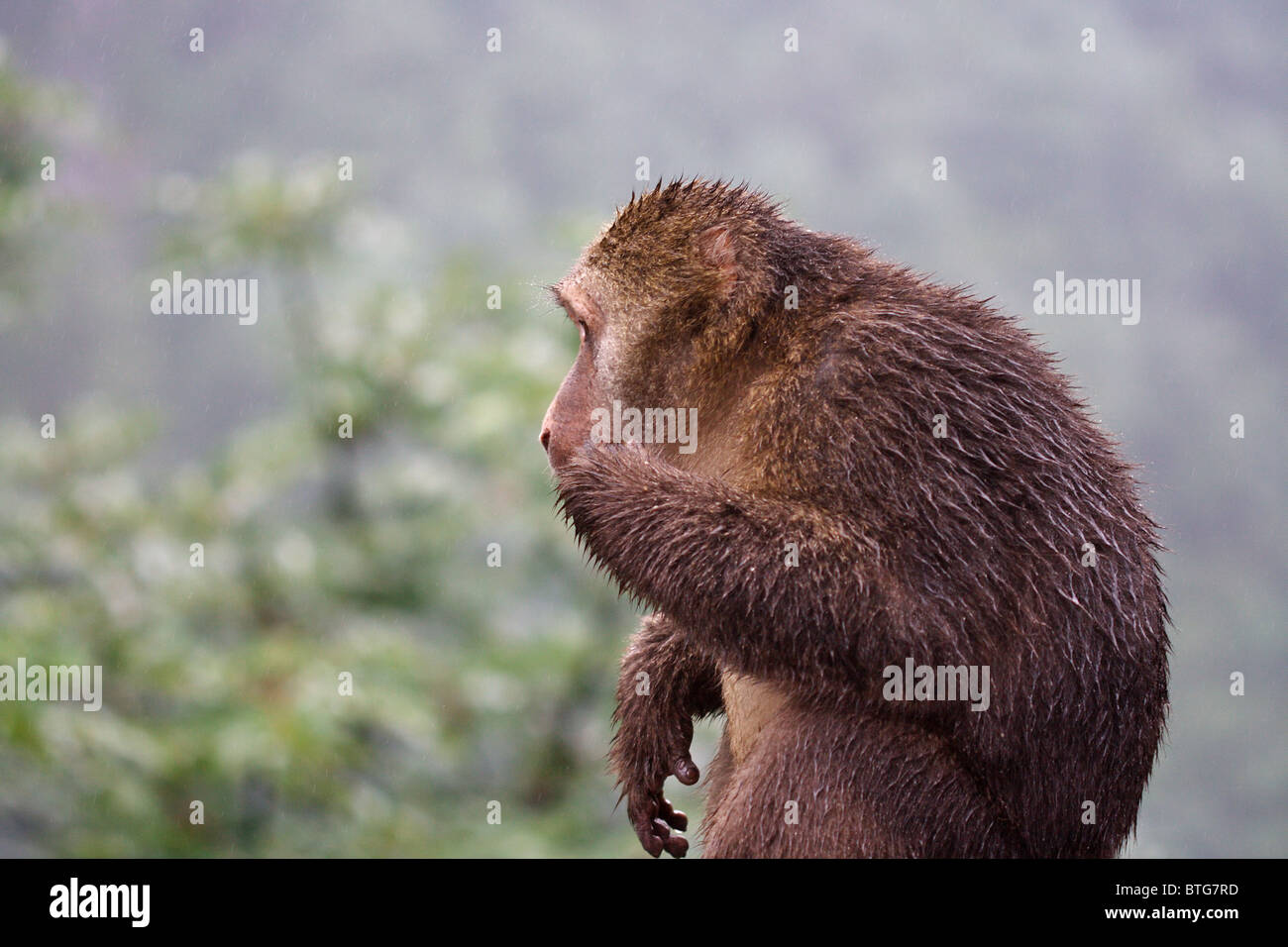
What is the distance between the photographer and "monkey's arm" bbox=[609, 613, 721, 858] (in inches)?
167

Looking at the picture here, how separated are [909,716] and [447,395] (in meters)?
4.24

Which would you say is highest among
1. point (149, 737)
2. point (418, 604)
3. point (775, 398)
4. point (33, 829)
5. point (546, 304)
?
point (546, 304)

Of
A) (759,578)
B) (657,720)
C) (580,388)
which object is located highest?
(580,388)

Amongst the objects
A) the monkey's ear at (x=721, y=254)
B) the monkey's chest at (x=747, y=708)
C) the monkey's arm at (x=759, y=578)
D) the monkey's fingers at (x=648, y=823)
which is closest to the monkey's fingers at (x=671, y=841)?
the monkey's fingers at (x=648, y=823)

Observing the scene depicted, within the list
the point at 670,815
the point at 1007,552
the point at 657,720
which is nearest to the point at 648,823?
the point at 670,815

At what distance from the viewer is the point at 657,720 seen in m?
4.27

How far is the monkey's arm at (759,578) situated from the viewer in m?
3.45

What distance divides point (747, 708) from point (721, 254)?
4.26 ft

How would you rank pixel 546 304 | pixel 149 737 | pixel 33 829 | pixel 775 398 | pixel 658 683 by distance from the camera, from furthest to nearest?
pixel 33 829 → pixel 149 737 → pixel 546 304 → pixel 658 683 → pixel 775 398

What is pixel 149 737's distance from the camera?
6137mm

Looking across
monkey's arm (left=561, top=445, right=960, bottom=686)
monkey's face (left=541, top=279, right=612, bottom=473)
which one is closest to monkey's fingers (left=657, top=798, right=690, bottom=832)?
monkey's arm (left=561, top=445, right=960, bottom=686)

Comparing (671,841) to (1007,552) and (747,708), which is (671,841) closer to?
(747,708)

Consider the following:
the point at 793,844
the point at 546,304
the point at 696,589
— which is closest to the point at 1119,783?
the point at 793,844

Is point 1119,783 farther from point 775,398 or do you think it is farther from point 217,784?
point 217,784
